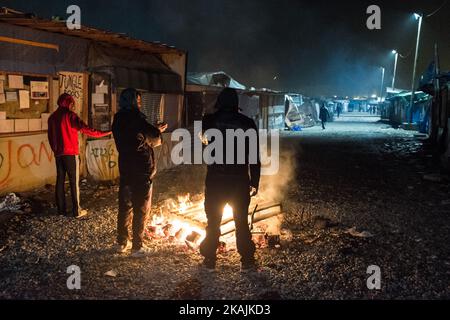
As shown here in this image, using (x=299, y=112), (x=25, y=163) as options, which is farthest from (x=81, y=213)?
(x=299, y=112)

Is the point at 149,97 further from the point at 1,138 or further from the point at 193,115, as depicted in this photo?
the point at 1,138

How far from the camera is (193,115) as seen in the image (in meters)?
13.6

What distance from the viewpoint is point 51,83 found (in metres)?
8.34

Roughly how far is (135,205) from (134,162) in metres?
0.59

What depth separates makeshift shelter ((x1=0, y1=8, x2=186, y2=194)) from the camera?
7500 mm

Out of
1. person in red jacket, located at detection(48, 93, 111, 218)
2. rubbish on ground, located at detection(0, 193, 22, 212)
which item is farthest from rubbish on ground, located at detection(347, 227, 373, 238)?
rubbish on ground, located at detection(0, 193, 22, 212)

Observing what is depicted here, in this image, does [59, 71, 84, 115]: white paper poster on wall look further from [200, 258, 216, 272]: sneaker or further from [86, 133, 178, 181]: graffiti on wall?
[200, 258, 216, 272]: sneaker

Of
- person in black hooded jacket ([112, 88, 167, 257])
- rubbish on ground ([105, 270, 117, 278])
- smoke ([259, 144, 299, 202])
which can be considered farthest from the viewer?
smoke ([259, 144, 299, 202])

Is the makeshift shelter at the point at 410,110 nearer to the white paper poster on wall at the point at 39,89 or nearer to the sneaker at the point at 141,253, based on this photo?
the white paper poster on wall at the point at 39,89

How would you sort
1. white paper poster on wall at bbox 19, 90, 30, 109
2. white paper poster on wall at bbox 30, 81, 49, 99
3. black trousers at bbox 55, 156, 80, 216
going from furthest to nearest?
white paper poster on wall at bbox 30, 81, 49, 99
white paper poster on wall at bbox 19, 90, 30, 109
black trousers at bbox 55, 156, 80, 216

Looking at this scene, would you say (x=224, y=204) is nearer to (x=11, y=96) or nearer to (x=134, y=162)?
(x=134, y=162)

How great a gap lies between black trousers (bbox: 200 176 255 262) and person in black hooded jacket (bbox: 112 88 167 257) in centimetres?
89
